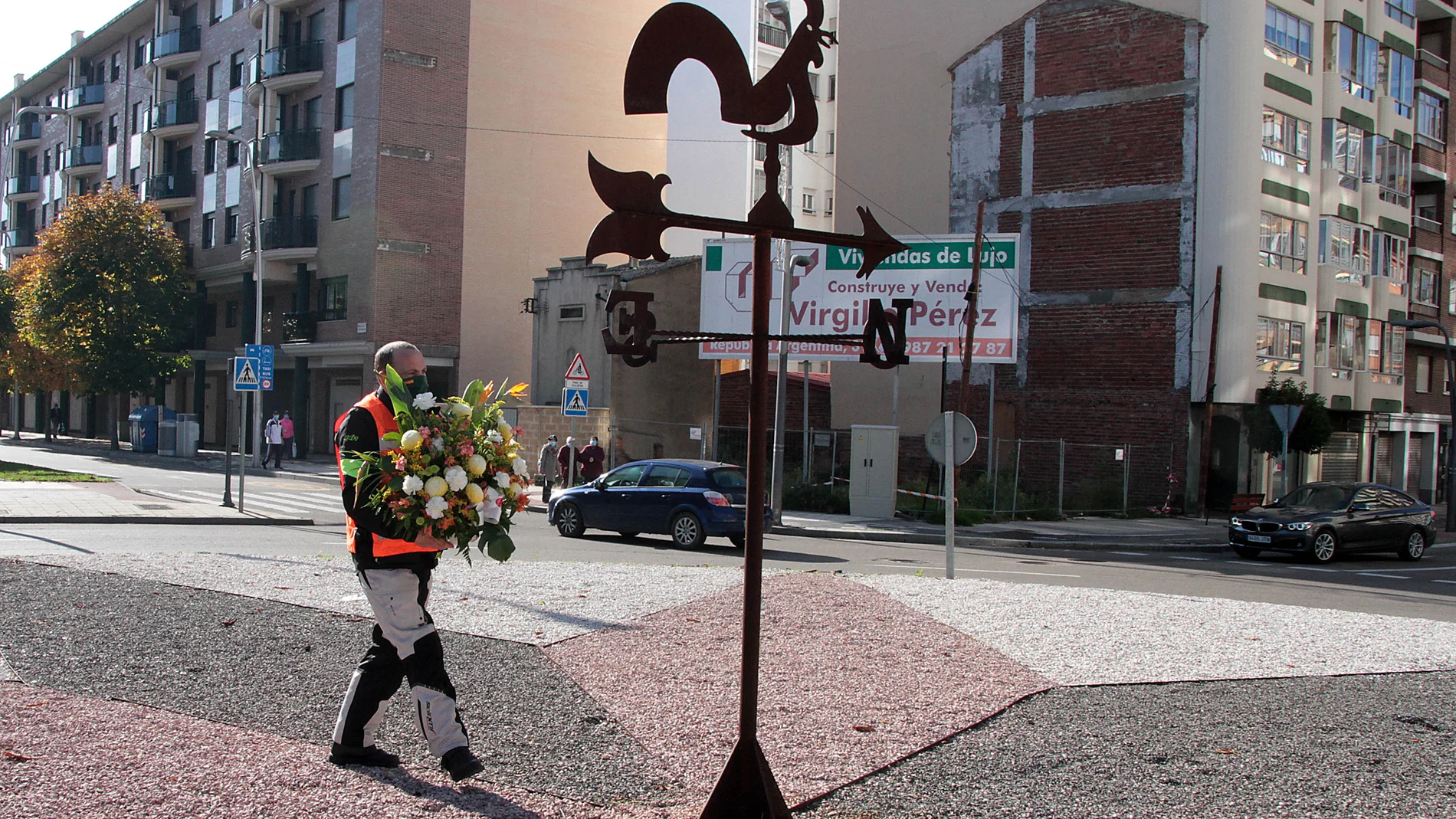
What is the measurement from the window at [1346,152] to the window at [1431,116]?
8095 millimetres

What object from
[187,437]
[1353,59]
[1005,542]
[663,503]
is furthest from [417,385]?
[187,437]

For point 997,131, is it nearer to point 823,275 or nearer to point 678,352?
point 823,275

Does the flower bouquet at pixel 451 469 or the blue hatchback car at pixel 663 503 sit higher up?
the flower bouquet at pixel 451 469

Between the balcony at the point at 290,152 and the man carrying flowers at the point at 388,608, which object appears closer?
the man carrying flowers at the point at 388,608

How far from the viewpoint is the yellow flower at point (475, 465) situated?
15.6ft

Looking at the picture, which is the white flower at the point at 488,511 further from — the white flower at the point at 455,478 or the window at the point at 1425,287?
the window at the point at 1425,287

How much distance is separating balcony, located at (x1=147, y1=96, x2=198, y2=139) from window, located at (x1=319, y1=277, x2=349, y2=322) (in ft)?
43.8

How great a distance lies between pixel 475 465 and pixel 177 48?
52.6 meters

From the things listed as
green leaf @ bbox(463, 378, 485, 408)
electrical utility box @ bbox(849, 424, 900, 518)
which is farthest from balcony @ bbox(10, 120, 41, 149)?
green leaf @ bbox(463, 378, 485, 408)

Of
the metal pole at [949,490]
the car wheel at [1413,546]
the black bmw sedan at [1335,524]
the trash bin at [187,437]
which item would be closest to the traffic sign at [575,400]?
the black bmw sedan at [1335,524]

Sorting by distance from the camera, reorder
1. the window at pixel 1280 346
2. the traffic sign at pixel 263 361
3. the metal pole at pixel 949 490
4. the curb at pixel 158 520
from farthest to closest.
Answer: the window at pixel 1280 346
the traffic sign at pixel 263 361
the curb at pixel 158 520
the metal pole at pixel 949 490

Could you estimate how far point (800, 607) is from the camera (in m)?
8.80

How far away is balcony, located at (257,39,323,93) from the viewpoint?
4109 cm

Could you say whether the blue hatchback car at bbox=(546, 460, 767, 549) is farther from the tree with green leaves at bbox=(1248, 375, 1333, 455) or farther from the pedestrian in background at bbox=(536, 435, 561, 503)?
the tree with green leaves at bbox=(1248, 375, 1333, 455)
